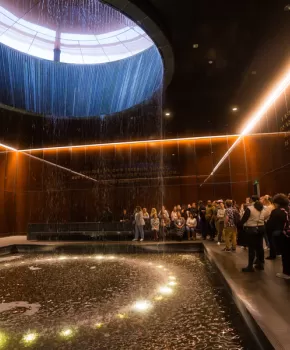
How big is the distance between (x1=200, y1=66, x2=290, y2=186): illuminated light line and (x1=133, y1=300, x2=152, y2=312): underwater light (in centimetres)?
878

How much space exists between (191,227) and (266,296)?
840 cm

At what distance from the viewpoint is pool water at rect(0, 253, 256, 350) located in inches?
125

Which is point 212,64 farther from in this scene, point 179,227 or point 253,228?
point 179,227

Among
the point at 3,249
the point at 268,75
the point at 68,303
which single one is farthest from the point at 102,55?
the point at 68,303

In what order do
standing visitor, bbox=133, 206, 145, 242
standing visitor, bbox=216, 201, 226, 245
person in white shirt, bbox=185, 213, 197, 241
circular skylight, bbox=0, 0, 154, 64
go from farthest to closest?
standing visitor, bbox=133, 206, 145, 242
person in white shirt, bbox=185, 213, 197, 241
standing visitor, bbox=216, 201, 226, 245
circular skylight, bbox=0, 0, 154, 64

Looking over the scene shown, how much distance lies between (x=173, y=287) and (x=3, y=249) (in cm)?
867

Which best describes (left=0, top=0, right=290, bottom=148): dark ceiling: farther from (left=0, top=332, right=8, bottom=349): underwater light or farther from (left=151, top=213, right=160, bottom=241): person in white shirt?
(left=0, top=332, right=8, bottom=349): underwater light

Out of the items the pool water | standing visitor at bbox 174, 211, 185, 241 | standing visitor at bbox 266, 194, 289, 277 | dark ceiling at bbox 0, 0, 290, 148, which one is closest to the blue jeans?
standing visitor at bbox 174, 211, 185, 241

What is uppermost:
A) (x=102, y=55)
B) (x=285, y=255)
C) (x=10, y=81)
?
(x=102, y=55)

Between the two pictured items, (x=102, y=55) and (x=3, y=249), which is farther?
(x=102, y=55)

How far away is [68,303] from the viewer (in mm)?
4707

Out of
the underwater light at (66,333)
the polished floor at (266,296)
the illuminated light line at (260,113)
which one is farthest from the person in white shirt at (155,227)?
the underwater light at (66,333)

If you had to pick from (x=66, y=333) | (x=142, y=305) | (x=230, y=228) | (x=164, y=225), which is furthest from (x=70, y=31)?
(x=66, y=333)

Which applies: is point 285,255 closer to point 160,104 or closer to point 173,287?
point 173,287
